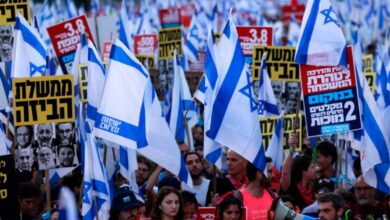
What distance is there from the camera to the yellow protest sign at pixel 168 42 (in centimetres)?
1950

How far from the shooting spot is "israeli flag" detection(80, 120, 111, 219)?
1106 centimetres

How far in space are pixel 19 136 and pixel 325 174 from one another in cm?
378

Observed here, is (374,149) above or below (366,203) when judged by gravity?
above

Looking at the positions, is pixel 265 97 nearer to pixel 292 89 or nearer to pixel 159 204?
pixel 292 89

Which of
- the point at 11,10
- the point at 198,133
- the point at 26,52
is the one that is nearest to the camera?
the point at 26,52

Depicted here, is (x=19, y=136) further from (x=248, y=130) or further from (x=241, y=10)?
(x=241, y=10)

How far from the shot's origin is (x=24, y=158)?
38.6 ft

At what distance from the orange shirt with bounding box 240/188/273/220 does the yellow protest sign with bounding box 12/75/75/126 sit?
1882 millimetres

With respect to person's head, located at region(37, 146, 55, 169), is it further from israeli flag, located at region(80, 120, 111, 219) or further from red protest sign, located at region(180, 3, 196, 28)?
red protest sign, located at region(180, 3, 196, 28)

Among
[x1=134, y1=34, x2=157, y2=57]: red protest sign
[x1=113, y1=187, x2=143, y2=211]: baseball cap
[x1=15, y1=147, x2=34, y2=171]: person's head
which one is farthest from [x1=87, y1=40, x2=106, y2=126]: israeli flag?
[x1=134, y1=34, x2=157, y2=57]: red protest sign

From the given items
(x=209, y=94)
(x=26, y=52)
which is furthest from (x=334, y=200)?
(x=26, y=52)

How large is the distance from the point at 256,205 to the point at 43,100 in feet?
7.54

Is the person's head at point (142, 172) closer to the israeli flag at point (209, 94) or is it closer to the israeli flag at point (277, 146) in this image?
the israeli flag at point (209, 94)

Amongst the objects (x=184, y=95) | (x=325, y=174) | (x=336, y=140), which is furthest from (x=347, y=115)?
(x=184, y=95)
